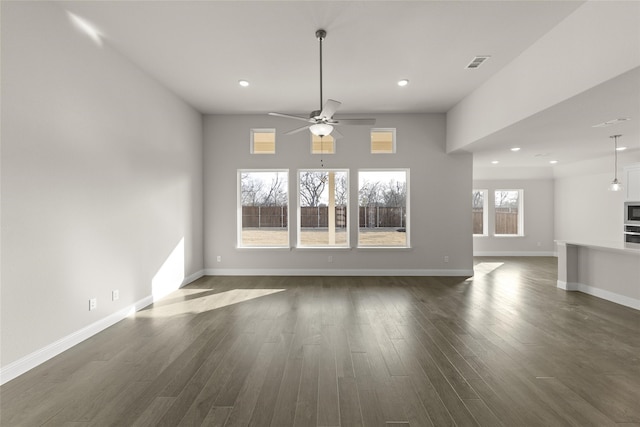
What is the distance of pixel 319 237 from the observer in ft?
20.5

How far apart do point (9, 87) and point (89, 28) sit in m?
1.25

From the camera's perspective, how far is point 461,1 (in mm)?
2736

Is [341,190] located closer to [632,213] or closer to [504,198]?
[504,198]

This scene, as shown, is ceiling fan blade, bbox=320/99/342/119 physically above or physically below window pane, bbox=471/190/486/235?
above

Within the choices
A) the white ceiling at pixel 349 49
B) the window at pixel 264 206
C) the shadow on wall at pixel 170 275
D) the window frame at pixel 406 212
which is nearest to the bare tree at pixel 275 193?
the window at pixel 264 206

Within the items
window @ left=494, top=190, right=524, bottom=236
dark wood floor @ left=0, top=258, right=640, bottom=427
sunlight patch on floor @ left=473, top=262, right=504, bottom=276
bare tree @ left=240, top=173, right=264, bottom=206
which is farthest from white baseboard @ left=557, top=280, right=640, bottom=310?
bare tree @ left=240, top=173, right=264, bottom=206

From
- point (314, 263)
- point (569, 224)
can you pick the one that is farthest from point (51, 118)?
point (569, 224)

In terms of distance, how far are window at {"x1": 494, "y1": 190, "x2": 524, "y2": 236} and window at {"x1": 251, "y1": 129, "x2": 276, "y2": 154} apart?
729 centimetres

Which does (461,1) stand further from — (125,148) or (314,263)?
(314,263)

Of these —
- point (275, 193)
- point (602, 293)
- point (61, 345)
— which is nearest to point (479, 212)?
point (602, 293)

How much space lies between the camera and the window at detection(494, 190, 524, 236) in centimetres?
923

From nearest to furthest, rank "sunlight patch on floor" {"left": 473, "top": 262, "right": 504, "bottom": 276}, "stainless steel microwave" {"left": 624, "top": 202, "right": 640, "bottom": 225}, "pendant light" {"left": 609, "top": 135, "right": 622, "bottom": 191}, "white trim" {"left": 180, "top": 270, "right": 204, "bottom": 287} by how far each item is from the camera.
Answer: "pendant light" {"left": 609, "top": 135, "right": 622, "bottom": 191} < "white trim" {"left": 180, "top": 270, "right": 204, "bottom": 287} < "sunlight patch on floor" {"left": 473, "top": 262, "right": 504, "bottom": 276} < "stainless steel microwave" {"left": 624, "top": 202, "right": 640, "bottom": 225}

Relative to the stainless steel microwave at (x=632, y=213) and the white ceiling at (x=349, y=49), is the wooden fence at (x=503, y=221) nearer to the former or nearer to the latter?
the stainless steel microwave at (x=632, y=213)

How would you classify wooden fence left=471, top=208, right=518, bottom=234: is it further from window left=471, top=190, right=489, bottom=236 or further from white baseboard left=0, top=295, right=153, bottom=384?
white baseboard left=0, top=295, right=153, bottom=384
